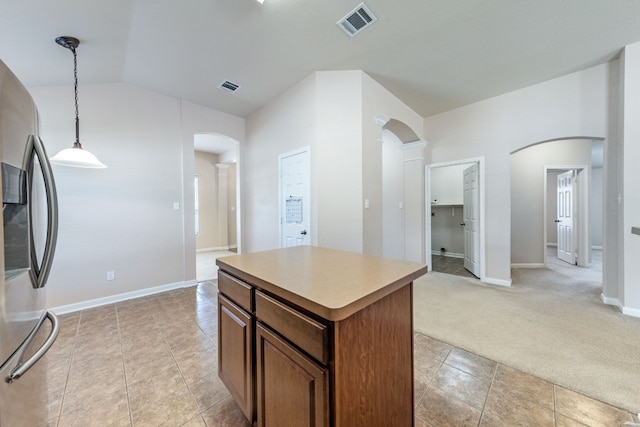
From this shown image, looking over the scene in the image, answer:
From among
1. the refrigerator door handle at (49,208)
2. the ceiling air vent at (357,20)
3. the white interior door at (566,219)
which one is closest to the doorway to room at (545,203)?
the white interior door at (566,219)

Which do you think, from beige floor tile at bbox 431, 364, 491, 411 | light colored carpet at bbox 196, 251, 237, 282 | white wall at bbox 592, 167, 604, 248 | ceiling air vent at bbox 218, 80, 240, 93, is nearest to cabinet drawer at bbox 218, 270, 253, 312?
beige floor tile at bbox 431, 364, 491, 411

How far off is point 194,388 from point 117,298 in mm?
2538

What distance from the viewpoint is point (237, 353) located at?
1.32 meters

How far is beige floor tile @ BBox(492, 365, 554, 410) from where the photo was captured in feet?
5.06

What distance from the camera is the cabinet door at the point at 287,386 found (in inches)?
33.3

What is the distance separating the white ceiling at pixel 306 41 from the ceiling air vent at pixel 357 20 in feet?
0.20

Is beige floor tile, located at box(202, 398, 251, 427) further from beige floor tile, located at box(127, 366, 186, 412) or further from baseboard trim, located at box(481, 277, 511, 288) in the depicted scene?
A: baseboard trim, located at box(481, 277, 511, 288)

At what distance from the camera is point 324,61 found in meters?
2.92

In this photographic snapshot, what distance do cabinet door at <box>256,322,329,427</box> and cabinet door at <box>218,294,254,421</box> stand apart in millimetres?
89

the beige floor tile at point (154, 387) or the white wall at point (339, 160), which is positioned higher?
the white wall at point (339, 160)

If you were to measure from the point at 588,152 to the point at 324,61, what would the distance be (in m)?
5.51

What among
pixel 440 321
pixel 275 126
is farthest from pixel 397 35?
pixel 440 321

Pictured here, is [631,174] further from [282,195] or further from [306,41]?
[282,195]

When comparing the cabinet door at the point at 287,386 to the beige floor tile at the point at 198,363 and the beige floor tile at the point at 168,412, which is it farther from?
the beige floor tile at the point at 198,363
